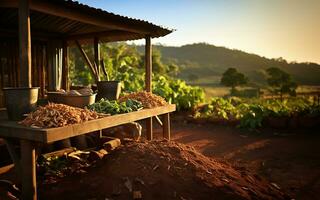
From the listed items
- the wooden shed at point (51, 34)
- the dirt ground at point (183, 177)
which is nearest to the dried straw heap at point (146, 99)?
the wooden shed at point (51, 34)

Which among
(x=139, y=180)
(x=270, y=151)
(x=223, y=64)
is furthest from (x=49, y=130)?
(x=223, y=64)

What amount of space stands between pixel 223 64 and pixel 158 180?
52.9 meters

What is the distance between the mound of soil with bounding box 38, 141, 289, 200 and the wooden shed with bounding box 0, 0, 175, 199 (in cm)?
60

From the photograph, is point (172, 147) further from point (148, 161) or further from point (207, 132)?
point (207, 132)

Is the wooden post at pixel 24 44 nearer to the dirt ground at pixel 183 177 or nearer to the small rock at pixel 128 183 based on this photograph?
the dirt ground at pixel 183 177

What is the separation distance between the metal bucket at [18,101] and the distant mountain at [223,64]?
38721 mm

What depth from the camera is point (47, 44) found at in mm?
8398

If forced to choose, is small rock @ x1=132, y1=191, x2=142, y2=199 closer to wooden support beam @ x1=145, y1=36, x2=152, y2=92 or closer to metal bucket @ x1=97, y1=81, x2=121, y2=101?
metal bucket @ x1=97, y1=81, x2=121, y2=101

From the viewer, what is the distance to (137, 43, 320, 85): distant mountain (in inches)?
1707

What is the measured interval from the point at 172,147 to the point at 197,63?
5216 centimetres

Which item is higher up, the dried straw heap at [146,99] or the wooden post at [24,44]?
the wooden post at [24,44]

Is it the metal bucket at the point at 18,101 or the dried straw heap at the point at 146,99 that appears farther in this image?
the dried straw heap at the point at 146,99

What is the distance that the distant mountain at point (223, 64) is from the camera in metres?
43.4

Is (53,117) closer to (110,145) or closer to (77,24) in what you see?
(110,145)
